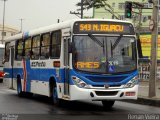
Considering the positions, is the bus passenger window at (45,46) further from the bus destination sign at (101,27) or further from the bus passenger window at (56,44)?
the bus destination sign at (101,27)

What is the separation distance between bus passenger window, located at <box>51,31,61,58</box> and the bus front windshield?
1518 mm

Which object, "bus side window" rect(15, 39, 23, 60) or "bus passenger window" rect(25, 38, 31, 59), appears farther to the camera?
"bus side window" rect(15, 39, 23, 60)

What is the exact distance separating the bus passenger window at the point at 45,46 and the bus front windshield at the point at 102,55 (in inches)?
110

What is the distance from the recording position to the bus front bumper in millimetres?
16641

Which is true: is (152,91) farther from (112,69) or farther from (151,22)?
(112,69)

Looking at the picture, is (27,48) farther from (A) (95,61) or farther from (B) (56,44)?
(A) (95,61)

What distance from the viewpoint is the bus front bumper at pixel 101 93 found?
16641mm

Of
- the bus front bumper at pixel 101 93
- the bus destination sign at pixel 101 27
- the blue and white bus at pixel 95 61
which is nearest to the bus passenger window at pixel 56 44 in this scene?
the blue and white bus at pixel 95 61

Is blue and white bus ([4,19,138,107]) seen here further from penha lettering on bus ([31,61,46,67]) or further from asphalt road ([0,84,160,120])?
penha lettering on bus ([31,61,46,67])

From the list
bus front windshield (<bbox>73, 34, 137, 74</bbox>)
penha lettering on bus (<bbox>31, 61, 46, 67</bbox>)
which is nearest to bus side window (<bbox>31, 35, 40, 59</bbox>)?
penha lettering on bus (<bbox>31, 61, 46, 67</bbox>)

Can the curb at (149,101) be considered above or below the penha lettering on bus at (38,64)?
below

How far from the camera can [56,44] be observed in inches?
737

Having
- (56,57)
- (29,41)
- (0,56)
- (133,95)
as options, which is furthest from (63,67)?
(0,56)

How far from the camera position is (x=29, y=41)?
22.3 m
